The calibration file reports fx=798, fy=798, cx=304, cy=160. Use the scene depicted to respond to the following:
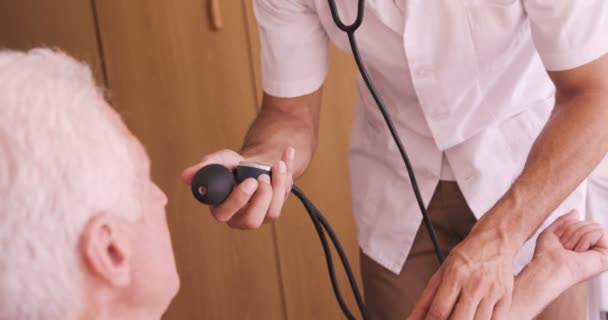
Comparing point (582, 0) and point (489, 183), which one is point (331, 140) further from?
point (582, 0)

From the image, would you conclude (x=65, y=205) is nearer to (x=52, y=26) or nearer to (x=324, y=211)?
(x=324, y=211)

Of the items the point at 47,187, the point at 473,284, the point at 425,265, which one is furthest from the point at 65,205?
the point at 425,265

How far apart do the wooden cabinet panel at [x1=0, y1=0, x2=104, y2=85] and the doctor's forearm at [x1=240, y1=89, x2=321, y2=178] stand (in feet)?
2.99

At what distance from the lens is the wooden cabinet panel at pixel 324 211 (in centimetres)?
201

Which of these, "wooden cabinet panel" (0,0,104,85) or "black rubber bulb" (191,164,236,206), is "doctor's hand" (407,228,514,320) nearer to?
"black rubber bulb" (191,164,236,206)

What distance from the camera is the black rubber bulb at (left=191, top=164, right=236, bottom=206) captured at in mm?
911

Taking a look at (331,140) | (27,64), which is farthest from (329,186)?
(27,64)

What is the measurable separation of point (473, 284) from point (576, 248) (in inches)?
10.7

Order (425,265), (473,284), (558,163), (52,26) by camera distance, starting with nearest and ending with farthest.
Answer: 1. (473,284)
2. (558,163)
3. (425,265)
4. (52,26)

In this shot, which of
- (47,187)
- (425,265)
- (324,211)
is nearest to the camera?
(47,187)

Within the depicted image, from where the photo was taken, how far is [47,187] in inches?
25.9

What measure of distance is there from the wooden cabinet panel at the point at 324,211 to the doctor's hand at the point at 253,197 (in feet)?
3.30

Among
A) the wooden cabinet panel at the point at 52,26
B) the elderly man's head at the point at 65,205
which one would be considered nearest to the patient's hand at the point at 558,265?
the elderly man's head at the point at 65,205

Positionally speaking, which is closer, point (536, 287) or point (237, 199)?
point (237, 199)
